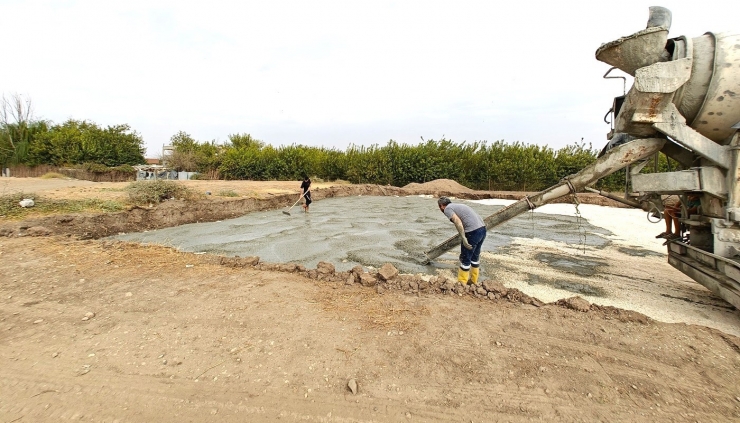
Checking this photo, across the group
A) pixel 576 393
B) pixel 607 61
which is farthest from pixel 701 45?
pixel 576 393

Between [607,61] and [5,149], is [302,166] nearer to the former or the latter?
[5,149]

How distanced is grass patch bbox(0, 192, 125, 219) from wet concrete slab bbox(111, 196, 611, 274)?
7.77ft

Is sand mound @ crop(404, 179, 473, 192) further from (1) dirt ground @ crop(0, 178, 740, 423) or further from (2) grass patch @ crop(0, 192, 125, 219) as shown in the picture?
(1) dirt ground @ crop(0, 178, 740, 423)

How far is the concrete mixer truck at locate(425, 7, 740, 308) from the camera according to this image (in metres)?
4.07

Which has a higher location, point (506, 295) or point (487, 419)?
point (506, 295)

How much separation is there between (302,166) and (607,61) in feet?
97.2

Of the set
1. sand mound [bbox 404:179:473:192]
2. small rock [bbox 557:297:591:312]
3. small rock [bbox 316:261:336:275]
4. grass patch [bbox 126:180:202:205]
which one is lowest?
small rock [bbox 557:297:591:312]

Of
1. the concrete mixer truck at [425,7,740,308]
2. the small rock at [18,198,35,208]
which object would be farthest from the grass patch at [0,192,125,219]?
the concrete mixer truck at [425,7,740,308]

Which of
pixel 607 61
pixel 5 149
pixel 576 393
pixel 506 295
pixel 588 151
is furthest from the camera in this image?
pixel 5 149

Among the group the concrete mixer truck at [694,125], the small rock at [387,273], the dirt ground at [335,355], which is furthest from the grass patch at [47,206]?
the concrete mixer truck at [694,125]

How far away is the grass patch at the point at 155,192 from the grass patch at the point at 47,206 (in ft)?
2.70

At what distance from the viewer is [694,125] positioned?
450cm

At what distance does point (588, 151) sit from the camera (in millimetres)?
25516

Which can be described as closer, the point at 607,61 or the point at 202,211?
the point at 607,61
